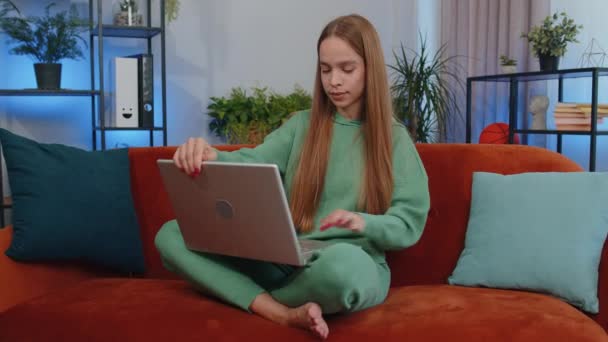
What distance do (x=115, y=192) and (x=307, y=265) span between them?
30.0 inches

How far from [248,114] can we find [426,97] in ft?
3.26

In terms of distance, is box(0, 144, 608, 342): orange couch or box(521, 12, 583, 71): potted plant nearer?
box(0, 144, 608, 342): orange couch

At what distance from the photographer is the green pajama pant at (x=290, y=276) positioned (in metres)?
1.52

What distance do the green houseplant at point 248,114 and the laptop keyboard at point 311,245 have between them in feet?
6.55

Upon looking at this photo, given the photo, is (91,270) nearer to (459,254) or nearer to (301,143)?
(301,143)

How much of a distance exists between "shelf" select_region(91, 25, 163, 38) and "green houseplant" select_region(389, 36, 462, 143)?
1.31 meters

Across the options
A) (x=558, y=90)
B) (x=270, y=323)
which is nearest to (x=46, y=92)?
(x=270, y=323)

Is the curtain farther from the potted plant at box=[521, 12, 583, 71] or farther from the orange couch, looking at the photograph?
the orange couch

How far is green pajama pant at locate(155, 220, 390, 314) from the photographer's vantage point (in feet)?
4.99

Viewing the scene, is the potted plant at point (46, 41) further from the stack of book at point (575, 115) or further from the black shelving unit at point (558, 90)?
the stack of book at point (575, 115)

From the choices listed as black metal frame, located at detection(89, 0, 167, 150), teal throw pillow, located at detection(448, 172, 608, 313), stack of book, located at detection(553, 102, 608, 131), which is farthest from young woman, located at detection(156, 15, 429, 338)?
stack of book, located at detection(553, 102, 608, 131)

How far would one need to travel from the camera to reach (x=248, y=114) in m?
3.93

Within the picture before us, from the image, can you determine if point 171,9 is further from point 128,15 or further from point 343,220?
point 343,220

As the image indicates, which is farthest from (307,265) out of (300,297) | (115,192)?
(115,192)
